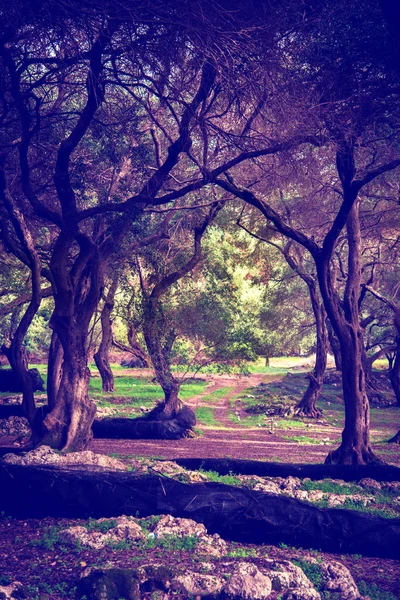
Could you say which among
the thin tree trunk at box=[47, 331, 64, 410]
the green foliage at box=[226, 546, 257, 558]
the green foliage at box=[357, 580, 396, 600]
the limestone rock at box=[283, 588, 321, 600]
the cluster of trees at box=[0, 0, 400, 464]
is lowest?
the green foliage at box=[357, 580, 396, 600]

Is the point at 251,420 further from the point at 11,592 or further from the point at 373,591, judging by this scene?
the point at 11,592

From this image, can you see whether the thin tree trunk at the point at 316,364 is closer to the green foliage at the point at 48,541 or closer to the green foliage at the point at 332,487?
the green foliage at the point at 332,487

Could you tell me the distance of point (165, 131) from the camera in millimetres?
15320

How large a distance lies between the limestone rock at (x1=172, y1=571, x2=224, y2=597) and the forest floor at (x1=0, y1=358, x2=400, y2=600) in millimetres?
310

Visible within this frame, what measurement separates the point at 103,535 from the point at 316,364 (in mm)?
19788

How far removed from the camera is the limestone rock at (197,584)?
691 cm

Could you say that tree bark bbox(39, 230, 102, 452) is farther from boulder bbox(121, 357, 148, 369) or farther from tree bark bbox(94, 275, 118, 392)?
boulder bbox(121, 357, 148, 369)

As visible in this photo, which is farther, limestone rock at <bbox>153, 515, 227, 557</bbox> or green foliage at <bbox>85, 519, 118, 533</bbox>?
green foliage at <bbox>85, 519, 118, 533</bbox>

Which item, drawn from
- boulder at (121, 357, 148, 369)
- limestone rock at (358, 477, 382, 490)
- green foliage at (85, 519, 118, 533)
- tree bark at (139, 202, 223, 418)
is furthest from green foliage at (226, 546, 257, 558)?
boulder at (121, 357, 148, 369)

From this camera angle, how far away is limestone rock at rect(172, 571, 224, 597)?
6.91 meters

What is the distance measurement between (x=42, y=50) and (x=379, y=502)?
39.2ft

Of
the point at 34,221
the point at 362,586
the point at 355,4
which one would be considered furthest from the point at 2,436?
the point at 355,4

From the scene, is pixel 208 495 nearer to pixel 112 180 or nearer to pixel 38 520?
pixel 38 520

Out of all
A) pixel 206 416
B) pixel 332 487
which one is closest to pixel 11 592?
pixel 332 487
